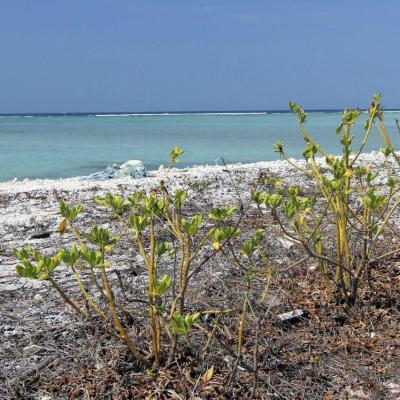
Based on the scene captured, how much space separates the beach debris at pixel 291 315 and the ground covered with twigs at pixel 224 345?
19 mm

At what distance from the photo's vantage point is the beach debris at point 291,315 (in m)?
3.13

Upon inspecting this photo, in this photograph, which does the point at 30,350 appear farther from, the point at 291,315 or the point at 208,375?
the point at 291,315

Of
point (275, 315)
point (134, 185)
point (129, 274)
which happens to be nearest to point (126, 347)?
point (275, 315)

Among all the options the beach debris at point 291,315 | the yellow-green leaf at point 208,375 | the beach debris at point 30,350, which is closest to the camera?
the yellow-green leaf at point 208,375

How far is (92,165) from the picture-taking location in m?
19.6

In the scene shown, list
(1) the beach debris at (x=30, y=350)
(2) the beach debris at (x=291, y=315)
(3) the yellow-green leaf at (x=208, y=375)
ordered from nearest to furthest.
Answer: (3) the yellow-green leaf at (x=208, y=375) < (1) the beach debris at (x=30, y=350) < (2) the beach debris at (x=291, y=315)

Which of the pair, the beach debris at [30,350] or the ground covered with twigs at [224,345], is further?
the beach debris at [30,350]

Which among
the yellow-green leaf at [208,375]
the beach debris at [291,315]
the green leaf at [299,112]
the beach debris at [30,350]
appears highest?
the green leaf at [299,112]

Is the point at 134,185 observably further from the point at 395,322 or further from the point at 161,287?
the point at 161,287

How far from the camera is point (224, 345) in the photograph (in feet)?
8.38

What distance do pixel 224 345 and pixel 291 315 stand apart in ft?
2.33

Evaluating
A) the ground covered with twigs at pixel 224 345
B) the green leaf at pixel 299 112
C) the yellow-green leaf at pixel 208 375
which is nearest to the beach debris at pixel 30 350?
the ground covered with twigs at pixel 224 345

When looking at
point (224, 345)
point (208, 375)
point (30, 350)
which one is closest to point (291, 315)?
point (224, 345)

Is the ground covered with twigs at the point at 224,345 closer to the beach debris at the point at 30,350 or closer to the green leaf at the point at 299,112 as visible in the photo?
the beach debris at the point at 30,350
